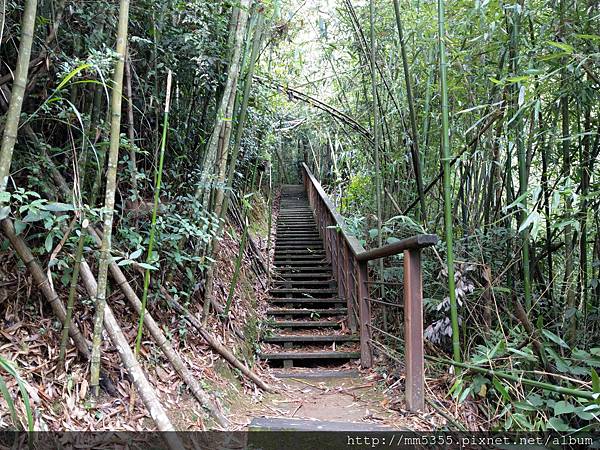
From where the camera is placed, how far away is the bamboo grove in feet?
5.11

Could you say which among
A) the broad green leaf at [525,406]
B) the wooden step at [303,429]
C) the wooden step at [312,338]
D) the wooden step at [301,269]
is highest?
the wooden step at [301,269]

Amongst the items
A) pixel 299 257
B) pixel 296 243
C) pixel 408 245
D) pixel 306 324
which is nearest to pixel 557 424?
pixel 408 245

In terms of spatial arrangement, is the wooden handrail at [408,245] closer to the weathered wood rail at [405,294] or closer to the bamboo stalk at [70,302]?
the weathered wood rail at [405,294]

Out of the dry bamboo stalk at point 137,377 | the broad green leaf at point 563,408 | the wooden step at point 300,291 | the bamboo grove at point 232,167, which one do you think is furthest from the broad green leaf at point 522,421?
the wooden step at point 300,291

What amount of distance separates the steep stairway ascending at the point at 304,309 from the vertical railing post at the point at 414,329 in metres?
0.91

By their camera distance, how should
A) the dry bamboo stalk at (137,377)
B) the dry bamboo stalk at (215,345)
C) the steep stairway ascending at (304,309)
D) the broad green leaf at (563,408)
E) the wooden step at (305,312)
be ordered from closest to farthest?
the dry bamboo stalk at (137,377) → the broad green leaf at (563,408) → the dry bamboo stalk at (215,345) → the steep stairway ascending at (304,309) → the wooden step at (305,312)

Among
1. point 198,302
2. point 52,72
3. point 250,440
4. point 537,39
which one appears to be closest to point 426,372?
point 250,440

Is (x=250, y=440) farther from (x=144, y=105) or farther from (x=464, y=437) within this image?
(x=144, y=105)

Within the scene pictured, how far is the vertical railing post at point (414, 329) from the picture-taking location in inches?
80.2

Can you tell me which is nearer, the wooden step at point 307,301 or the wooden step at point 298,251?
the wooden step at point 307,301

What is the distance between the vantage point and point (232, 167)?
Answer: 2.48 m

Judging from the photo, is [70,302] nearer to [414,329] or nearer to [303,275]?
[414,329]

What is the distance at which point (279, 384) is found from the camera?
8.71ft

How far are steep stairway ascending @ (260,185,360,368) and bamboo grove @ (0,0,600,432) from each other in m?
0.49
